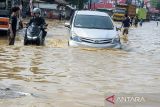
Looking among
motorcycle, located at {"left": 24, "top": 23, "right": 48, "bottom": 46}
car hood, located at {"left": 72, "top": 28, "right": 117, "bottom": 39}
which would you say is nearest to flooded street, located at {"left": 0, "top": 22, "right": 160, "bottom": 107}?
car hood, located at {"left": 72, "top": 28, "right": 117, "bottom": 39}

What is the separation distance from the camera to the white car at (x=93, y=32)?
16.8 meters

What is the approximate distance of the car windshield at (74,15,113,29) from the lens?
58.3ft

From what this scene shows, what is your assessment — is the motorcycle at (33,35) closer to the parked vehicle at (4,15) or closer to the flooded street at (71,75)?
the flooded street at (71,75)

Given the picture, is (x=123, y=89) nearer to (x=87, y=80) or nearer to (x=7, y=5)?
(x=87, y=80)

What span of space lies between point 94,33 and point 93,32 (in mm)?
91

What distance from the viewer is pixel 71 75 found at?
10922 millimetres

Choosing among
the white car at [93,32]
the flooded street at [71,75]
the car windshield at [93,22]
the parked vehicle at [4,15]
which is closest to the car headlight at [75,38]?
the white car at [93,32]

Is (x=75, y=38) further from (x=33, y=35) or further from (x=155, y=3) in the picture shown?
(x=155, y=3)

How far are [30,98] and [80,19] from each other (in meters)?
10.4

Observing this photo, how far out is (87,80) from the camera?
1027 cm

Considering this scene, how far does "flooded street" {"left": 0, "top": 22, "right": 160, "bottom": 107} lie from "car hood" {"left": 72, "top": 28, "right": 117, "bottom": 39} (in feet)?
1.98

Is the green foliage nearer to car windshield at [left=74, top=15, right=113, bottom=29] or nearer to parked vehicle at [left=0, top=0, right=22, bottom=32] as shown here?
parked vehicle at [left=0, top=0, right=22, bottom=32]

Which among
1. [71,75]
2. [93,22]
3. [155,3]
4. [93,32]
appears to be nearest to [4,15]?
[93,22]

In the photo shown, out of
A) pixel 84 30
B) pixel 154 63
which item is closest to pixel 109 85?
pixel 154 63
